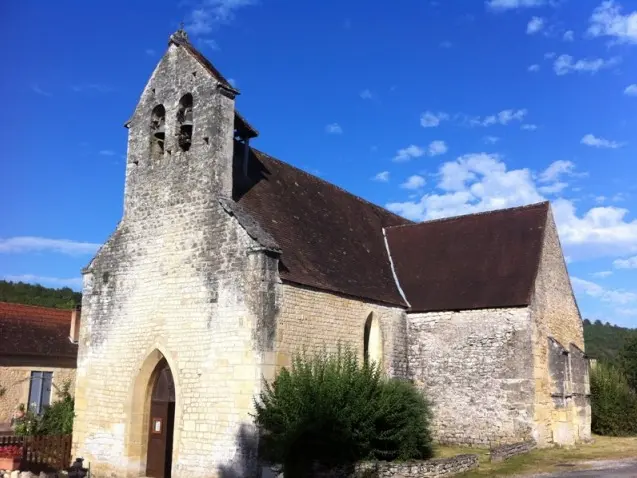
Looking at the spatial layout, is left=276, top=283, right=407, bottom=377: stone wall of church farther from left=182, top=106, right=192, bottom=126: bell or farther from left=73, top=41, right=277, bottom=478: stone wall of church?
left=182, top=106, right=192, bottom=126: bell

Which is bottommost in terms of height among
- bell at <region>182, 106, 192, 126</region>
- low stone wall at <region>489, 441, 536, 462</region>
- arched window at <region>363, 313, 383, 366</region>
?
low stone wall at <region>489, 441, 536, 462</region>

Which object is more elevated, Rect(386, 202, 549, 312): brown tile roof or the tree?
Rect(386, 202, 549, 312): brown tile roof

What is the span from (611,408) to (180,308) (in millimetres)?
17069

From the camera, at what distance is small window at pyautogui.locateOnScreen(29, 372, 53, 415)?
21500 millimetres

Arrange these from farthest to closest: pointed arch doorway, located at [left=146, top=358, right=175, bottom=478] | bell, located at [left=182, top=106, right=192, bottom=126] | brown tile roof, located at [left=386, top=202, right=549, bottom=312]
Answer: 1. brown tile roof, located at [left=386, top=202, right=549, bottom=312]
2. bell, located at [left=182, top=106, right=192, bottom=126]
3. pointed arch doorway, located at [left=146, top=358, right=175, bottom=478]

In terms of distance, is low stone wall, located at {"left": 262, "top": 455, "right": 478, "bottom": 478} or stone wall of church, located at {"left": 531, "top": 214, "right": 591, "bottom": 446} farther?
stone wall of church, located at {"left": 531, "top": 214, "right": 591, "bottom": 446}

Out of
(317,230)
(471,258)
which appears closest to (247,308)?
(317,230)

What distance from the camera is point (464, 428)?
17469 millimetres

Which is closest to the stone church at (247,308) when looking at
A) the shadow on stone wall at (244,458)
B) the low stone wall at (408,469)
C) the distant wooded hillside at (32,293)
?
the shadow on stone wall at (244,458)

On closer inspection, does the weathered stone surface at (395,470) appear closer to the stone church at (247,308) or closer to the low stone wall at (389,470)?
the low stone wall at (389,470)

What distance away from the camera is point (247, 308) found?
45.1ft

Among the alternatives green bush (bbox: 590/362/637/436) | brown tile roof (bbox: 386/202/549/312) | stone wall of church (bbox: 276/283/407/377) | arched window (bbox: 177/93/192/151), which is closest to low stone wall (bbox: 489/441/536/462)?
A: brown tile roof (bbox: 386/202/549/312)

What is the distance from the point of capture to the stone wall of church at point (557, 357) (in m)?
17.3

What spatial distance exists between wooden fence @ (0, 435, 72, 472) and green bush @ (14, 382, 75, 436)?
100 cm
